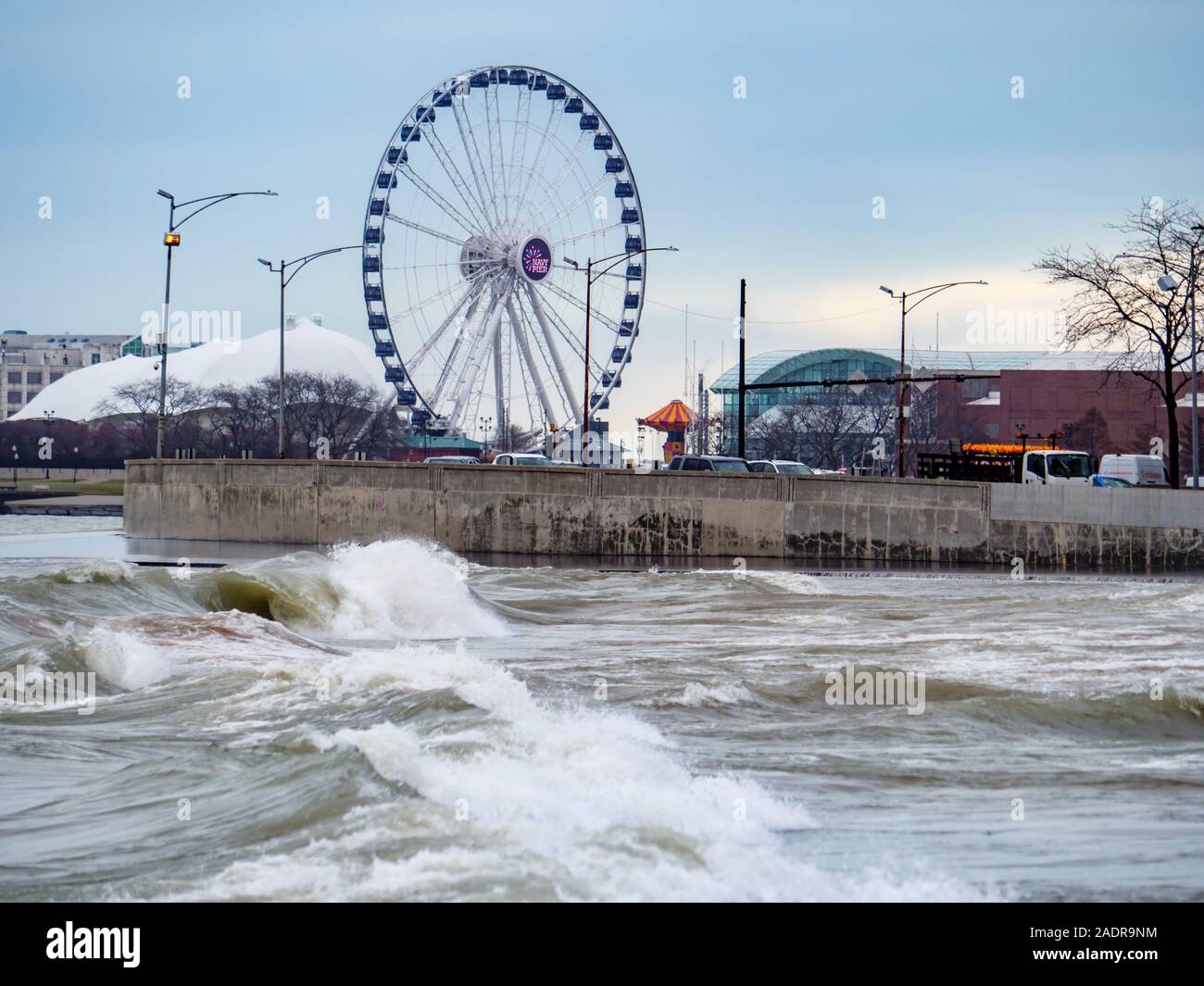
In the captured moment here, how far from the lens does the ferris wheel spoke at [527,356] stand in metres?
71.9

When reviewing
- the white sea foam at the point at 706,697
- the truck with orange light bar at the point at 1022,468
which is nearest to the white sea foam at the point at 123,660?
the white sea foam at the point at 706,697

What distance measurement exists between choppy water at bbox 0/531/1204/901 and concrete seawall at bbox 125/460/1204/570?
20324mm

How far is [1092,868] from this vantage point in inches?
297

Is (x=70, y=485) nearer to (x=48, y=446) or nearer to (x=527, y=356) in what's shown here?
(x=48, y=446)

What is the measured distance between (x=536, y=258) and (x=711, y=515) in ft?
102

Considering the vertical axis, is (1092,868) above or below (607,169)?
below

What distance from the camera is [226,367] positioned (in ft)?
480

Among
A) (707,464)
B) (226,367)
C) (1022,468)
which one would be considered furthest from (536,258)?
(226,367)

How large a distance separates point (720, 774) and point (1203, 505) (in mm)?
35274

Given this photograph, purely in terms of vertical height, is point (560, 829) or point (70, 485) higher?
point (70, 485)

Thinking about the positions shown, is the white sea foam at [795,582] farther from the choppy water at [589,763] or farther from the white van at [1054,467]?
the white van at [1054,467]

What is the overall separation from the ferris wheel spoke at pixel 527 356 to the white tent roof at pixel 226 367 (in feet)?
229
